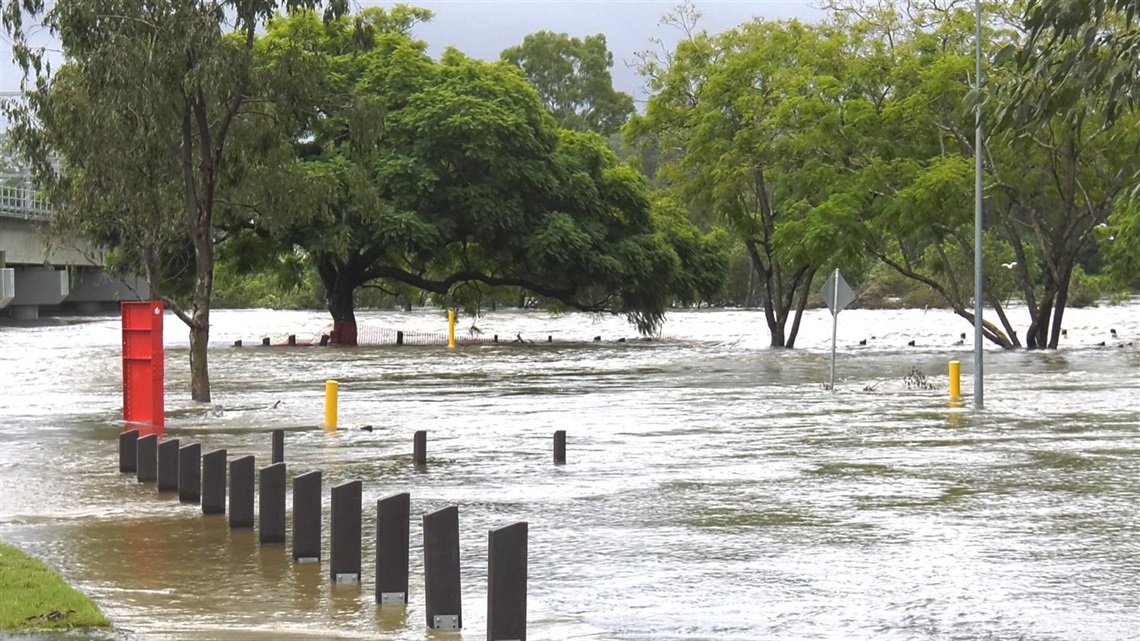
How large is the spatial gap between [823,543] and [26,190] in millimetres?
58847

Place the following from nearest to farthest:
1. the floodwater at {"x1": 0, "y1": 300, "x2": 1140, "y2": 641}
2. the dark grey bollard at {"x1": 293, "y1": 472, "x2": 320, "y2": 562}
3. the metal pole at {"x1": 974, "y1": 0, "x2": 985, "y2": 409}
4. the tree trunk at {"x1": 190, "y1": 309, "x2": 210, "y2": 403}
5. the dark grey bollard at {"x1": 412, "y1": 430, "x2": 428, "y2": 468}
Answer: the floodwater at {"x1": 0, "y1": 300, "x2": 1140, "y2": 641} → the dark grey bollard at {"x1": 293, "y1": 472, "x2": 320, "y2": 562} → the dark grey bollard at {"x1": 412, "y1": 430, "x2": 428, "y2": 468} → the metal pole at {"x1": 974, "y1": 0, "x2": 985, "y2": 409} → the tree trunk at {"x1": 190, "y1": 309, "x2": 210, "y2": 403}

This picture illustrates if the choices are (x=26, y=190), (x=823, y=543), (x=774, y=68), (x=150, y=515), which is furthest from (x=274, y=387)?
(x=26, y=190)

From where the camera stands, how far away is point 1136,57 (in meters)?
8.77

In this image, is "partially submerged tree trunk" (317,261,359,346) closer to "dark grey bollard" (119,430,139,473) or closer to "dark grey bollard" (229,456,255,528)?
"dark grey bollard" (119,430,139,473)

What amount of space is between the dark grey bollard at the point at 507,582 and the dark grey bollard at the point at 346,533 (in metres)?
2.07

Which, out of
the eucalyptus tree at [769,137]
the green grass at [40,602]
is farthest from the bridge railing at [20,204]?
the green grass at [40,602]

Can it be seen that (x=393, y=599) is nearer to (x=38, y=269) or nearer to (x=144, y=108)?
(x=144, y=108)

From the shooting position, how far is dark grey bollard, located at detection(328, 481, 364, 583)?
1037 centimetres

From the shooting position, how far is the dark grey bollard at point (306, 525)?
11.2m

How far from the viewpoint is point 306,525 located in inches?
450

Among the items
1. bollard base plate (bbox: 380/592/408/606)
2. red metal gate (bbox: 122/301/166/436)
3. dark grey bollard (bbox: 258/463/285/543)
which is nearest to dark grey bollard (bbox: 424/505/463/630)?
bollard base plate (bbox: 380/592/408/606)

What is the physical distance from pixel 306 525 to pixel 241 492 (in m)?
1.76

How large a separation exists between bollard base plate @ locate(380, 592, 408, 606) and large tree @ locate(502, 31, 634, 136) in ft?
323

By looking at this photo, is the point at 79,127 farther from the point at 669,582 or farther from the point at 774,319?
the point at 774,319
